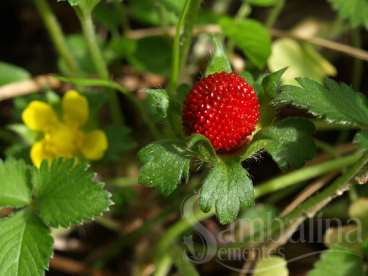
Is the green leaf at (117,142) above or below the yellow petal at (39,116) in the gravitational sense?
below

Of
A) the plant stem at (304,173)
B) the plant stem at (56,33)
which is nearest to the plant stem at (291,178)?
the plant stem at (304,173)

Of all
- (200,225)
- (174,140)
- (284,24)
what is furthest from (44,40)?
(174,140)

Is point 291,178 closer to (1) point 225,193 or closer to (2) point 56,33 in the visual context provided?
(1) point 225,193

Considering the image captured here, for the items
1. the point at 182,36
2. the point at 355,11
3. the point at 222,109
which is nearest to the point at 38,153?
the point at 182,36

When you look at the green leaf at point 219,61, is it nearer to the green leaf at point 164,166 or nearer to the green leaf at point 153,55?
the green leaf at point 164,166

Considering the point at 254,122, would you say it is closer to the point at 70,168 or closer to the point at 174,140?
the point at 174,140

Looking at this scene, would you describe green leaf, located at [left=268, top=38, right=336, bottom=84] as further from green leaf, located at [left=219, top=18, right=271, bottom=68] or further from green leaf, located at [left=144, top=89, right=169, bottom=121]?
green leaf, located at [left=144, top=89, right=169, bottom=121]

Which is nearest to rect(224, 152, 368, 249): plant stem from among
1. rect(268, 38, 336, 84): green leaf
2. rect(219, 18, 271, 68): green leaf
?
rect(219, 18, 271, 68): green leaf
